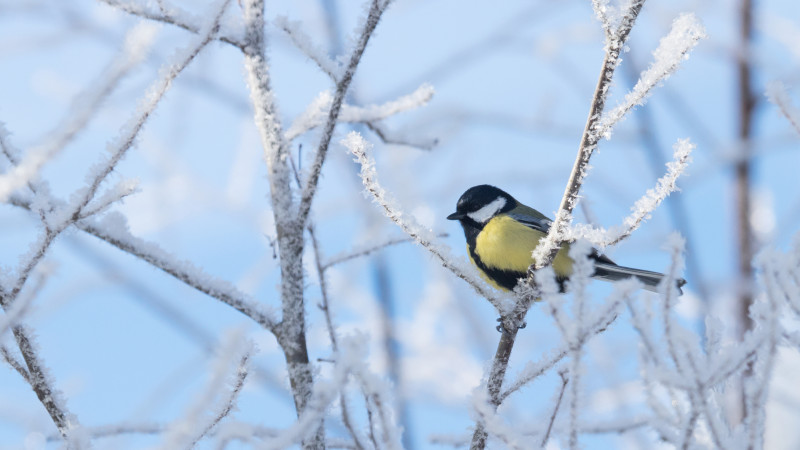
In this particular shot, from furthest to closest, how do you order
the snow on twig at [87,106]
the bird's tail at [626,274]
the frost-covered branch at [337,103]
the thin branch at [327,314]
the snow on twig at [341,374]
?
the bird's tail at [626,274] → the thin branch at [327,314] → the frost-covered branch at [337,103] → the snow on twig at [87,106] → the snow on twig at [341,374]

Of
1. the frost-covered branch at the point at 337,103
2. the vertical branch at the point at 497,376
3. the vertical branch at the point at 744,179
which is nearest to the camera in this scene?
the frost-covered branch at the point at 337,103

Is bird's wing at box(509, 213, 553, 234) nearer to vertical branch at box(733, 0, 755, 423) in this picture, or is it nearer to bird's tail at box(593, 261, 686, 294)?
bird's tail at box(593, 261, 686, 294)

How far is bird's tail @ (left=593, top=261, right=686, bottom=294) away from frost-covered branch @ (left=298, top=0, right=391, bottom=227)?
1310 mm

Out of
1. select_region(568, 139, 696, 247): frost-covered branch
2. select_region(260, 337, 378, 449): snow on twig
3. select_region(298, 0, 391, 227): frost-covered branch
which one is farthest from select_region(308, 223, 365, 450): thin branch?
select_region(568, 139, 696, 247): frost-covered branch

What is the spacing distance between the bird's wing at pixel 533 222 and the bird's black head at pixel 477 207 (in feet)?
0.40

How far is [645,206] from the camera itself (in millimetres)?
1558

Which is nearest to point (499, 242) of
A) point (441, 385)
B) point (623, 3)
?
point (623, 3)

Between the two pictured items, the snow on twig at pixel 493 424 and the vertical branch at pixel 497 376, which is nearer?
the snow on twig at pixel 493 424

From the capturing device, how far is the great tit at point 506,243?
9.05 feet

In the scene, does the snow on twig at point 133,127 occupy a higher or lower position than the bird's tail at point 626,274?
lower

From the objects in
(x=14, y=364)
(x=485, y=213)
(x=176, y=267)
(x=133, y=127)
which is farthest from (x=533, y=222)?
(x=14, y=364)

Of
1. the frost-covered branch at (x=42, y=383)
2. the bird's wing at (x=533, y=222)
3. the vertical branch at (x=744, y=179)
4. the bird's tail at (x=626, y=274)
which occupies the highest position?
the vertical branch at (x=744, y=179)

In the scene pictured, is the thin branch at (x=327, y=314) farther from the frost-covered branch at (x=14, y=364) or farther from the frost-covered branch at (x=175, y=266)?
the frost-covered branch at (x=14, y=364)

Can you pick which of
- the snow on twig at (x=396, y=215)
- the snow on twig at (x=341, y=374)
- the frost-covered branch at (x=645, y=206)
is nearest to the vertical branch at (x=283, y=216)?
the snow on twig at (x=396, y=215)
